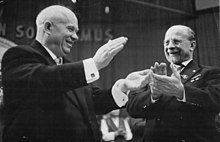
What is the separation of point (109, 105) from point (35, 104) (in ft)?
0.80

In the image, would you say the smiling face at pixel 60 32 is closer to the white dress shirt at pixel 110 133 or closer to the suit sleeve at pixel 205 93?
the white dress shirt at pixel 110 133

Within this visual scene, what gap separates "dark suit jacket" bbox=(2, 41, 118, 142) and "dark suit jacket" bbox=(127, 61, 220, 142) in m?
0.19

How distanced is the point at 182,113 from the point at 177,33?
295mm

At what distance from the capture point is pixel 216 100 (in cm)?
95

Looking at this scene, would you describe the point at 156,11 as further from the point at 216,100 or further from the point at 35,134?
the point at 35,134

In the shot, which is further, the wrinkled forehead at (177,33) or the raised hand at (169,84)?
the wrinkled forehead at (177,33)

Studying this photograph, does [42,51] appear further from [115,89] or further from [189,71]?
[189,71]

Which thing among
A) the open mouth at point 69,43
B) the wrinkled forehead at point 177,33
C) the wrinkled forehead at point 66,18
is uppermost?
the wrinkled forehead at point 66,18

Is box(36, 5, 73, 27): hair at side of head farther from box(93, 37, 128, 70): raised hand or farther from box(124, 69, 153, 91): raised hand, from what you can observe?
box(124, 69, 153, 91): raised hand

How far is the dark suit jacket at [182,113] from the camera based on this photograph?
0.94m

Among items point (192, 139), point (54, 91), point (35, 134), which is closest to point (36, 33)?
point (54, 91)

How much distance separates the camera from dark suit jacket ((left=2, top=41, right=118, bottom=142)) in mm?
855

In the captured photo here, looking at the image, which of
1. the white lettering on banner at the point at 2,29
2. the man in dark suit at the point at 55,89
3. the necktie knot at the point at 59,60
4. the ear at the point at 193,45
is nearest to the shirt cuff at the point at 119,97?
the man in dark suit at the point at 55,89

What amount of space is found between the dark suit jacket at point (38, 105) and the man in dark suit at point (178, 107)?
0.64 ft
